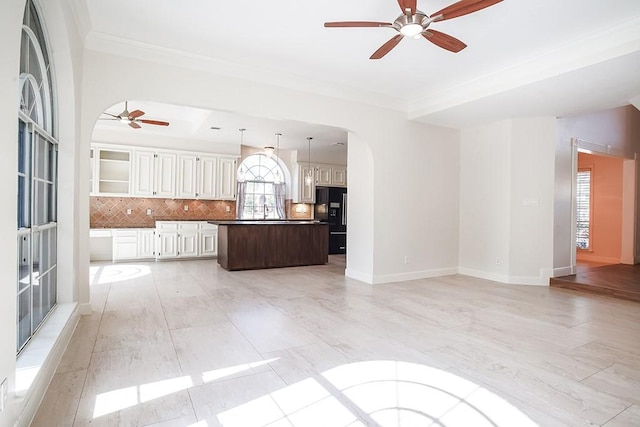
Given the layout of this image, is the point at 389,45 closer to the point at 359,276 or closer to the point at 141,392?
the point at 141,392

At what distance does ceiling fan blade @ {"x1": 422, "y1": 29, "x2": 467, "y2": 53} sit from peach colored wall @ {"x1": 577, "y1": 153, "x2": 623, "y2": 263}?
6.62 m

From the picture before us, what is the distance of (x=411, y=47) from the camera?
380 centimetres

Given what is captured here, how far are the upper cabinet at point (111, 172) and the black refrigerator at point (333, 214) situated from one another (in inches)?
182

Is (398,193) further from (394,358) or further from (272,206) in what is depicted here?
(272,206)

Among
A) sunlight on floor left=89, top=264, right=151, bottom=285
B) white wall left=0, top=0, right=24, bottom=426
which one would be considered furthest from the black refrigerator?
white wall left=0, top=0, right=24, bottom=426

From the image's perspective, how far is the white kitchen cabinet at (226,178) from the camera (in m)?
8.34

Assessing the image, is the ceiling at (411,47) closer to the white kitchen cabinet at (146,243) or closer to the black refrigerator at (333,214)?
the white kitchen cabinet at (146,243)

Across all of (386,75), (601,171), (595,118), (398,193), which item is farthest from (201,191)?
(601,171)

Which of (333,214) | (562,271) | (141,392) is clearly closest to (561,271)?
(562,271)

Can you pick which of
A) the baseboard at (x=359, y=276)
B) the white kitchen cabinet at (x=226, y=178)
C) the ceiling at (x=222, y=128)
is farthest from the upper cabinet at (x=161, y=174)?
the baseboard at (x=359, y=276)

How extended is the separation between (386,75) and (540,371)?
3.65 meters

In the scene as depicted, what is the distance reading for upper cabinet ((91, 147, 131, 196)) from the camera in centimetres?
720

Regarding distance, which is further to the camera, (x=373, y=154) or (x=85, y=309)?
(x=373, y=154)

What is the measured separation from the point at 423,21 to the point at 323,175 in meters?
6.99
